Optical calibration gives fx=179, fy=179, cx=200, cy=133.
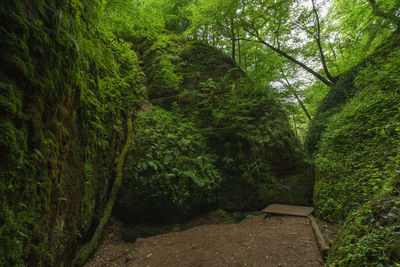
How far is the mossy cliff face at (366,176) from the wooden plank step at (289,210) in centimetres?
43

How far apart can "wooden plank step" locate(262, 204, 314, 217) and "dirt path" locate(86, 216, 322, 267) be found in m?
0.48

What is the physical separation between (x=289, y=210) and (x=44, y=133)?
675cm

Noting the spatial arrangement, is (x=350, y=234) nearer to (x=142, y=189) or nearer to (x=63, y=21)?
(x=142, y=189)

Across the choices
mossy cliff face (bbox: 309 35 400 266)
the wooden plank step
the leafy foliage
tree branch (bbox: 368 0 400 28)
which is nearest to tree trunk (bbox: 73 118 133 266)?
the leafy foliage

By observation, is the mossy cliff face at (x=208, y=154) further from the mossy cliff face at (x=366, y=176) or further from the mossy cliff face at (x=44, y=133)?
the mossy cliff face at (x=44, y=133)

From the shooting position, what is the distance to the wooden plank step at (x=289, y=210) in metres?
5.71

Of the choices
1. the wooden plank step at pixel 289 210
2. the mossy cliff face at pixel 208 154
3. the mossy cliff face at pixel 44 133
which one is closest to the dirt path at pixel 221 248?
the wooden plank step at pixel 289 210

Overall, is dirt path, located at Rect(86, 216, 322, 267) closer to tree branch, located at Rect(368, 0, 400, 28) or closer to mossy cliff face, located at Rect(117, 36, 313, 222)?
mossy cliff face, located at Rect(117, 36, 313, 222)

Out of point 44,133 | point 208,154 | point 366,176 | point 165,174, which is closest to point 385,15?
point 366,176

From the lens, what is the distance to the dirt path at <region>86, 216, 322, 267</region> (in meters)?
3.58

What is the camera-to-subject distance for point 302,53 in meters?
12.2

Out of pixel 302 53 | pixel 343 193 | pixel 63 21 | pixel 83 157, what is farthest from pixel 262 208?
pixel 302 53

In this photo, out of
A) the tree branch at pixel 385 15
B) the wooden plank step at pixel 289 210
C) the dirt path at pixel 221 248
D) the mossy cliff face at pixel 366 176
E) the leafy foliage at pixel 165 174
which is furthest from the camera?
the tree branch at pixel 385 15

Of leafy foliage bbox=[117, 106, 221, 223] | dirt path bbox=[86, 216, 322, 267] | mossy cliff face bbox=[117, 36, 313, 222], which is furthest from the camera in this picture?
mossy cliff face bbox=[117, 36, 313, 222]
